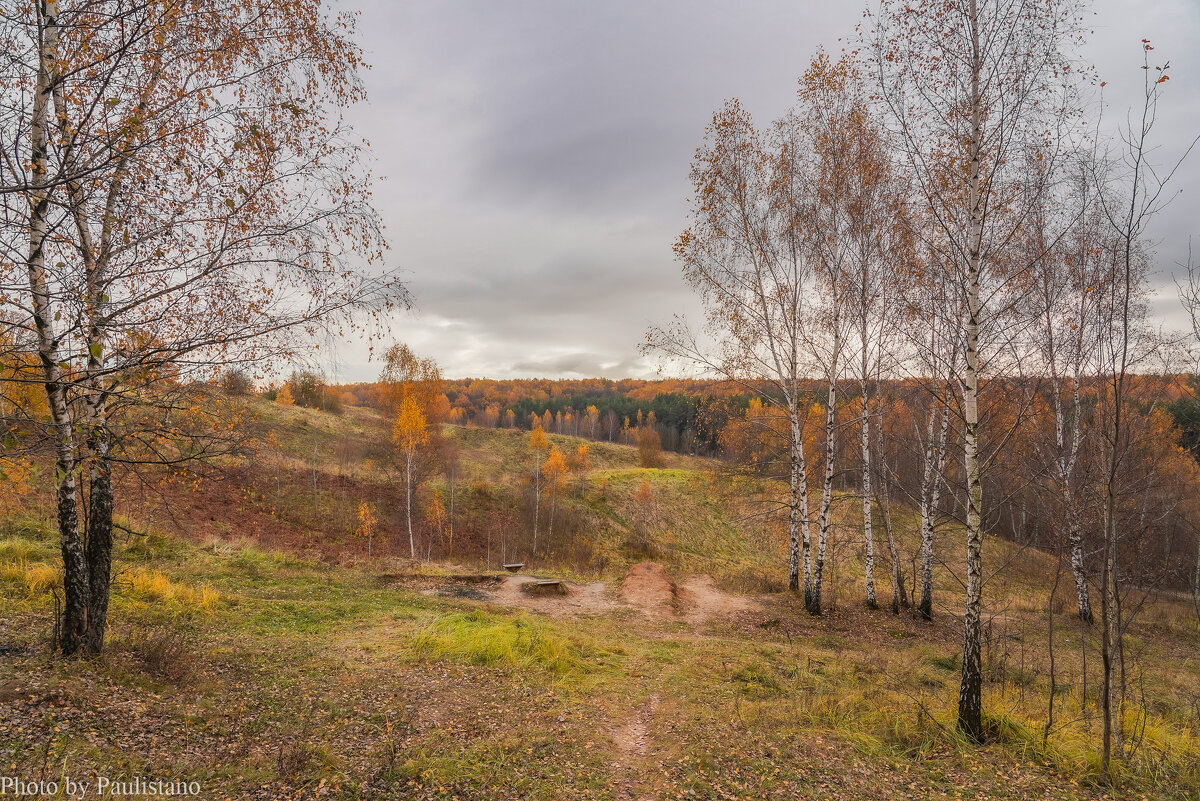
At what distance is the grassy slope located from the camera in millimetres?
4812

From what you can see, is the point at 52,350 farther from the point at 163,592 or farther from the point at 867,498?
the point at 867,498

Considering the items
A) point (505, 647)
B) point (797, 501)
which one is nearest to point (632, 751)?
point (505, 647)

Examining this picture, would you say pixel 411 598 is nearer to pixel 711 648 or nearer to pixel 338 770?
pixel 711 648

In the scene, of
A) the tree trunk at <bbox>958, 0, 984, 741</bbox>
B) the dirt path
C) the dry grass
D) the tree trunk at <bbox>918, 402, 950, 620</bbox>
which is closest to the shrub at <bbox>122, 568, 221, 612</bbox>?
the dry grass

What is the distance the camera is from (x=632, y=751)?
19.3ft

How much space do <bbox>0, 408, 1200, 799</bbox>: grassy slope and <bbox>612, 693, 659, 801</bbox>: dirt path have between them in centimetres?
4

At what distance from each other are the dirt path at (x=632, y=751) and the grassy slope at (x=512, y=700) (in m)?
0.04

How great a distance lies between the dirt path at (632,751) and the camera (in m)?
5.05

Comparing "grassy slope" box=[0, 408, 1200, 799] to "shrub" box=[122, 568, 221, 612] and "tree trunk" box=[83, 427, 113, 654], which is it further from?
"tree trunk" box=[83, 427, 113, 654]

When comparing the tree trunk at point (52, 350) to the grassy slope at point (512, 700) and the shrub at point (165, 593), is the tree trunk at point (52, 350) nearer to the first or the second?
the grassy slope at point (512, 700)

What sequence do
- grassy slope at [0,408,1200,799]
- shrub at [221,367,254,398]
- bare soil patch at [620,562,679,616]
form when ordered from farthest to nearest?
bare soil patch at [620,562,679,616] → shrub at [221,367,254,398] → grassy slope at [0,408,1200,799]

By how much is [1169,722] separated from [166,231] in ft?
47.6

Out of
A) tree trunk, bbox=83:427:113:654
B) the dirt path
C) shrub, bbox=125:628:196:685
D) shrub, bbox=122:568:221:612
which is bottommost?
the dirt path

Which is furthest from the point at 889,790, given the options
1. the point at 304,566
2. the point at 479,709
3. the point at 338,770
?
the point at 304,566
